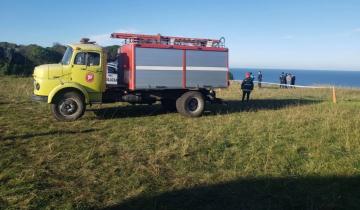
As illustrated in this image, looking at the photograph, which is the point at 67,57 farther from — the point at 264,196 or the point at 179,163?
the point at 264,196

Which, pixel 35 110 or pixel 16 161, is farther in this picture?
pixel 35 110

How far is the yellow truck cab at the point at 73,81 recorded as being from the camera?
13.5 metres

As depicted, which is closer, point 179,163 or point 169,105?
point 179,163

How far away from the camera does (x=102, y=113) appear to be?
15656mm

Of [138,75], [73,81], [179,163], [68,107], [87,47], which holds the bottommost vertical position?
[179,163]

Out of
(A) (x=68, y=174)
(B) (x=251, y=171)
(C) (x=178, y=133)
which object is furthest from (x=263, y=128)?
(A) (x=68, y=174)

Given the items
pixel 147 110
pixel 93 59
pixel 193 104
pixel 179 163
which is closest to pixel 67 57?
pixel 93 59

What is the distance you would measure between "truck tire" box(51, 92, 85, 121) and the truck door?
49 centimetres

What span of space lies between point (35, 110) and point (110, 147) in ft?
23.3

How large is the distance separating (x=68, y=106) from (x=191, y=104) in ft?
14.6

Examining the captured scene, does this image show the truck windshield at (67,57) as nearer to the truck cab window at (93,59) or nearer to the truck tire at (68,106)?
the truck cab window at (93,59)

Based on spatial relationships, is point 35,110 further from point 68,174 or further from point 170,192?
point 170,192

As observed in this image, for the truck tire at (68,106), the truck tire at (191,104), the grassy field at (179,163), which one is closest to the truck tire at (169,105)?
the truck tire at (191,104)

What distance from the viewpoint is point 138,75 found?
14.4 m
